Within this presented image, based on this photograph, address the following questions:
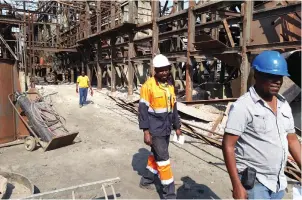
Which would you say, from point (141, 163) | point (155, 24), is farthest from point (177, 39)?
point (141, 163)

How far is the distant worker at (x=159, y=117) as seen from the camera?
372 centimetres

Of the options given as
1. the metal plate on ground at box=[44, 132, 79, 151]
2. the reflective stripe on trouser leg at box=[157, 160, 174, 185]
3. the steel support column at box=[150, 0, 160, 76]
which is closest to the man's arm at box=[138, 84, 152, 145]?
the reflective stripe on trouser leg at box=[157, 160, 174, 185]

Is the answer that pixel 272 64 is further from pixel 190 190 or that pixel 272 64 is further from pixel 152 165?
pixel 190 190

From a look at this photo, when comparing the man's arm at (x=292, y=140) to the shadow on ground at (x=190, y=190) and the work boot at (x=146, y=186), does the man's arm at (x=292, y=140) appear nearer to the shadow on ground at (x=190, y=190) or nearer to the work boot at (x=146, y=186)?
the shadow on ground at (x=190, y=190)

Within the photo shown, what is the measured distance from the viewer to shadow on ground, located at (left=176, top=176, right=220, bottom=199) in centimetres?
418

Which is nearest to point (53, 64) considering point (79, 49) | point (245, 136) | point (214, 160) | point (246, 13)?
point (79, 49)

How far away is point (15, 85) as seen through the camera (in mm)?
6988

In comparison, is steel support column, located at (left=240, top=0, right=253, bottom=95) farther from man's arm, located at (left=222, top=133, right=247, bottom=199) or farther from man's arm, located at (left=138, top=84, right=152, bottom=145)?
man's arm, located at (left=222, top=133, right=247, bottom=199)

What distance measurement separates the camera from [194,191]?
4355 mm

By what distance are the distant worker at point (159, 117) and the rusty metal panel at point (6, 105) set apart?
427cm

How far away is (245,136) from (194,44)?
27.1 feet

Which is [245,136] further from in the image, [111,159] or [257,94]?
[111,159]

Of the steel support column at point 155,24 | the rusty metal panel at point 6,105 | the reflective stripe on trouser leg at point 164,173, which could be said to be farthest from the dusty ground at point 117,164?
the steel support column at point 155,24

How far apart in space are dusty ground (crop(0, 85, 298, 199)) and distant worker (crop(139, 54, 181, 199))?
598 millimetres
